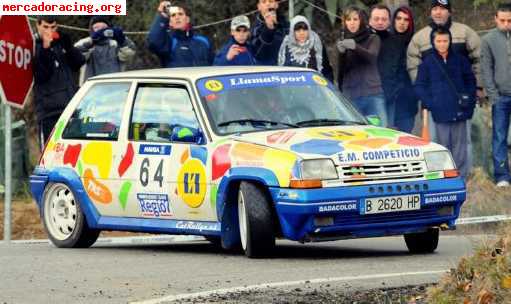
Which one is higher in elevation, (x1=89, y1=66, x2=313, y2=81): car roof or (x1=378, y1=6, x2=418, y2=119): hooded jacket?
(x1=89, y1=66, x2=313, y2=81): car roof

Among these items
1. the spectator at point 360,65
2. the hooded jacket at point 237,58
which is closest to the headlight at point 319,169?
the hooded jacket at point 237,58

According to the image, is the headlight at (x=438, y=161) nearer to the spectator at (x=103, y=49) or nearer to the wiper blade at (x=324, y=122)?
the wiper blade at (x=324, y=122)

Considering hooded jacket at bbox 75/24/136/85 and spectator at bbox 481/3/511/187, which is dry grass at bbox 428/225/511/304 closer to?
spectator at bbox 481/3/511/187

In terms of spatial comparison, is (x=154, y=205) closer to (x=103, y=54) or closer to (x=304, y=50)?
(x=304, y=50)

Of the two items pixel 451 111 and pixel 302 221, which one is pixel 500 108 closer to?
pixel 451 111

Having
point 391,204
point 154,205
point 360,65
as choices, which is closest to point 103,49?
point 360,65

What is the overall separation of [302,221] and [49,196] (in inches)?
140

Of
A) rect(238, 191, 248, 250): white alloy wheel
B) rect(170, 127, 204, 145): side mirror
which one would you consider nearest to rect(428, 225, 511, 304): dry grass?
rect(238, 191, 248, 250): white alloy wheel

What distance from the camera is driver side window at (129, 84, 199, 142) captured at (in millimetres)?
14359

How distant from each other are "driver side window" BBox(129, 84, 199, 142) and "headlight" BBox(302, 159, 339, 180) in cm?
165

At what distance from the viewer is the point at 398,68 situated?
2016cm

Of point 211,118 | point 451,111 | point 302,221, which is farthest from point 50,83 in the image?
point 302,221

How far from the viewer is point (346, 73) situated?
1969 cm

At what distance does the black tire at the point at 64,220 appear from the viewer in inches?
599
